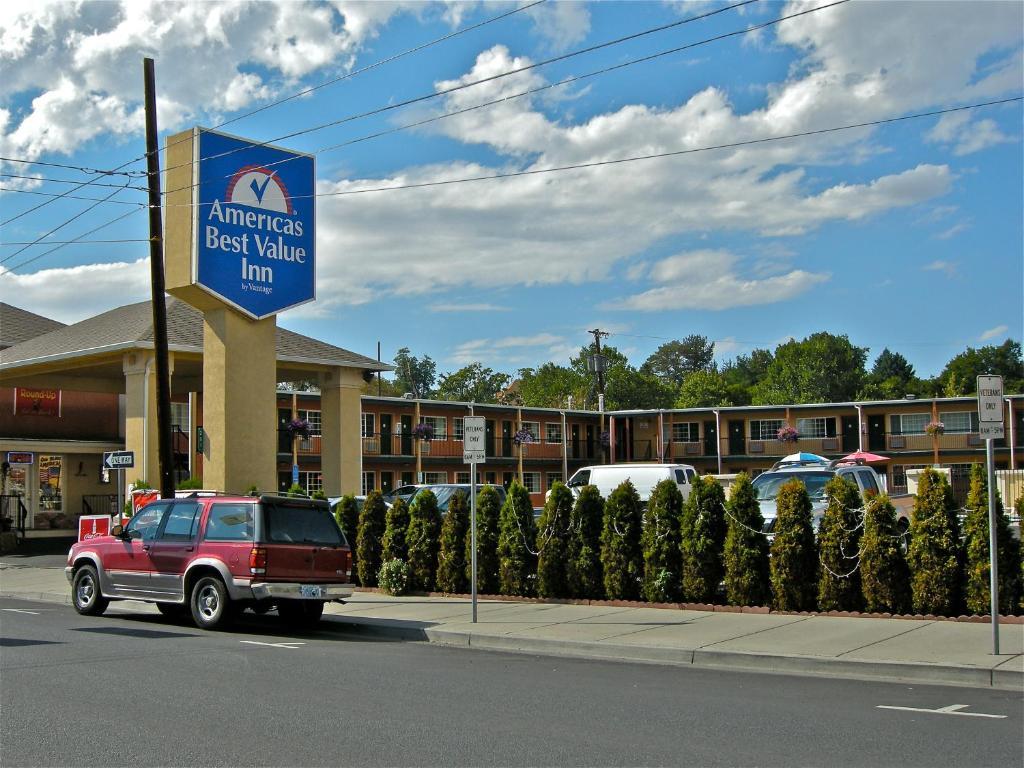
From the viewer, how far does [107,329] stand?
1164 inches

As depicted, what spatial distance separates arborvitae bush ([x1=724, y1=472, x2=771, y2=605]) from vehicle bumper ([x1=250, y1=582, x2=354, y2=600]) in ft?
18.7

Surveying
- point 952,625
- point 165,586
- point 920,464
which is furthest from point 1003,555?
point 920,464

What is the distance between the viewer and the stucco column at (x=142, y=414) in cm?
2633

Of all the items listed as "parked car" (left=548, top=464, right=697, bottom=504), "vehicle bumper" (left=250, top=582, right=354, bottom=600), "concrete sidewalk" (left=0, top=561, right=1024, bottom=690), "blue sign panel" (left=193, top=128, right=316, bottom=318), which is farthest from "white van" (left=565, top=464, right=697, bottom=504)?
"vehicle bumper" (left=250, top=582, right=354, bottom=600)

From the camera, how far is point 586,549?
17.0m

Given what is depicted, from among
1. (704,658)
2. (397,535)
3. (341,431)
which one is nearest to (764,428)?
(341,431)

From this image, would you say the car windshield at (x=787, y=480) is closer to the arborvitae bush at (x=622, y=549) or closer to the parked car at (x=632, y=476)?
the arborvitae bush at (x=622, y=549)

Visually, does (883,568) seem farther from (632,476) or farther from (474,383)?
(474,383)

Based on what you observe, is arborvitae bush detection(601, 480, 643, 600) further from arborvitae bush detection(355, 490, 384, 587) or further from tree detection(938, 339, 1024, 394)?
tree detection(938, 339, 1024, 394)

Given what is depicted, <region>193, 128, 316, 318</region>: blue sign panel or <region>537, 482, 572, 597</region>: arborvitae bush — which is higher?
<region>193, 128, 316, 318</region>: blue sign panel

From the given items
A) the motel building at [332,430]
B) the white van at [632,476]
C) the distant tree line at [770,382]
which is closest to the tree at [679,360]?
the distant tree line at [770,382]

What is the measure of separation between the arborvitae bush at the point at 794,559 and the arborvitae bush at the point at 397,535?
717 centimetres

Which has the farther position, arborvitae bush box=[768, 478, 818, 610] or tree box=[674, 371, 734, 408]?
tree box=[674, 371, 734, 408]

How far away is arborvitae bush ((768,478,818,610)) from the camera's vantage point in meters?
14.9
